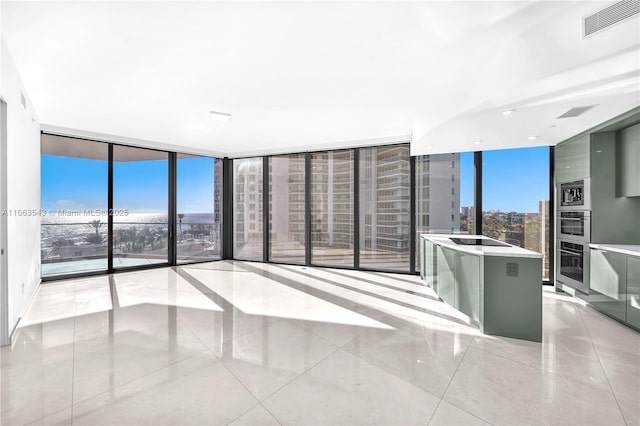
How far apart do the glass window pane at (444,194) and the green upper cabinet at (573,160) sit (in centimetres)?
122

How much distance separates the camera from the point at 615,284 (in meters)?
3.47

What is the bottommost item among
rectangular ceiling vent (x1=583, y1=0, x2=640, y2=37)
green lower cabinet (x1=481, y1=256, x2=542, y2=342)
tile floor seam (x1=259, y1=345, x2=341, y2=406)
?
tile floor seam (x1=259, y1=345, x2=341, y2=406)

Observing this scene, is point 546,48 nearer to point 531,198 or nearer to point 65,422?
point 531,198

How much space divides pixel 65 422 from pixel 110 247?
4855 millimetres

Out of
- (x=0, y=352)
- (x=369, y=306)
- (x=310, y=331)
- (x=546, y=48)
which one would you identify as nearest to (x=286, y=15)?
(x=546, y=48)

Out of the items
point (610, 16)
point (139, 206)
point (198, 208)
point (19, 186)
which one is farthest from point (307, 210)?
point (610, 16)

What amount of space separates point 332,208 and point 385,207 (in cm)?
115

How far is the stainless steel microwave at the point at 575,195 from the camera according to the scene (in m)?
4.11

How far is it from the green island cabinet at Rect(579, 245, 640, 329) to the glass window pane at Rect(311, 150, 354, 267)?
12.4 feet

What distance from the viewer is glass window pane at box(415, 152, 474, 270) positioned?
18.0ft

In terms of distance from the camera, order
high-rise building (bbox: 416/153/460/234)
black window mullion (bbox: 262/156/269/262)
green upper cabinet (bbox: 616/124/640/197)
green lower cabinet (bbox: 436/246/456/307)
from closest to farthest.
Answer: green upper cabinet (bbox: 616/124/640/197)
green lower cabinet (bbox: 436/246/456/307)
high-rise building (bbox: 416/153/460/234)
black window mullion (bbox: 262/156/269/262)

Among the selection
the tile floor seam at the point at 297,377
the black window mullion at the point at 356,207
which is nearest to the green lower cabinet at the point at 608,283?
the tile floor seam at the point at 297,377

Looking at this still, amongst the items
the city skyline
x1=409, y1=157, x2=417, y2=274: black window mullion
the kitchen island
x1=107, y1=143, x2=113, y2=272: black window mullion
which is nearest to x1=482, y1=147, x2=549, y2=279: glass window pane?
the city skyline

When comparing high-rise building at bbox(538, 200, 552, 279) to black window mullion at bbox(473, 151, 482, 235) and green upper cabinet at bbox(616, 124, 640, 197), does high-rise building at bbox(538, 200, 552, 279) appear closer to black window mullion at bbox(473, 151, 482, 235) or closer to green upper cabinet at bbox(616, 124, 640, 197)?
black window mullion at bbox(473, 151, 482, 235)
